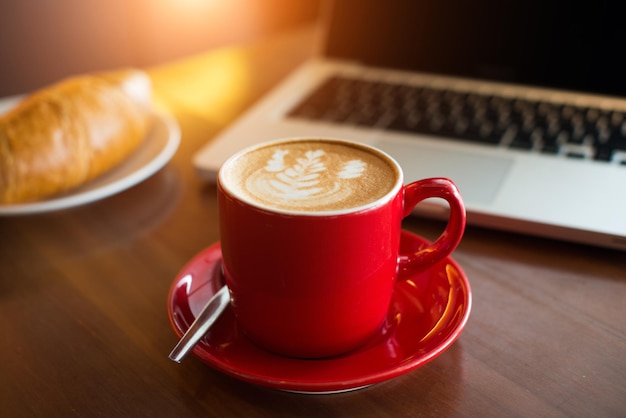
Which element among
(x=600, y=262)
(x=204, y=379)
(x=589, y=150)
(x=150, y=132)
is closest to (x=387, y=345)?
(x=204, y=379)

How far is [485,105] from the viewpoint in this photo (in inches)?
30.0

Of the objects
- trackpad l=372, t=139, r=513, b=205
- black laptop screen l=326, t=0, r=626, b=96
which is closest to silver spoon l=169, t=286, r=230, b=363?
trackpad l=372, t=139, r=513, b=205

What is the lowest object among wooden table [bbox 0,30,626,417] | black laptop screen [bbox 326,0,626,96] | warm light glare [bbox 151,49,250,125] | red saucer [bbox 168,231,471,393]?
warm light glare [bbox 151,49,250,125]

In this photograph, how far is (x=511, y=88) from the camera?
82 centimetres

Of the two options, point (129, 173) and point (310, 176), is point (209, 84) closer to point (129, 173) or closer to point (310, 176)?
point (129, 173)

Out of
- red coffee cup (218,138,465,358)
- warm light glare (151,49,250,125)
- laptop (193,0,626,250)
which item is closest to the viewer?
red coffee cup (218,138,465,358)

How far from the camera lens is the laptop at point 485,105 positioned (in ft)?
1.87

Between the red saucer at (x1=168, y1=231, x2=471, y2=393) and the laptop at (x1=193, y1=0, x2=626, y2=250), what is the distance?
0.43ft

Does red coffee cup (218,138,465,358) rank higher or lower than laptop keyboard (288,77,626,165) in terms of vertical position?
higher

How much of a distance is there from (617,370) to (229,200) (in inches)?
11.5

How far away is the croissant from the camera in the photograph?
0.60 meters

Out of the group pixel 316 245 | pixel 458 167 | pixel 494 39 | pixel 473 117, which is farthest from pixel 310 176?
pixel 494 39

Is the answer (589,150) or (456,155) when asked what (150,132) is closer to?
(456,155)

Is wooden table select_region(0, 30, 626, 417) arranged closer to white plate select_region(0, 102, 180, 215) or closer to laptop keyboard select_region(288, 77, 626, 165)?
white plate select_region(0, 102, 180, 215)
